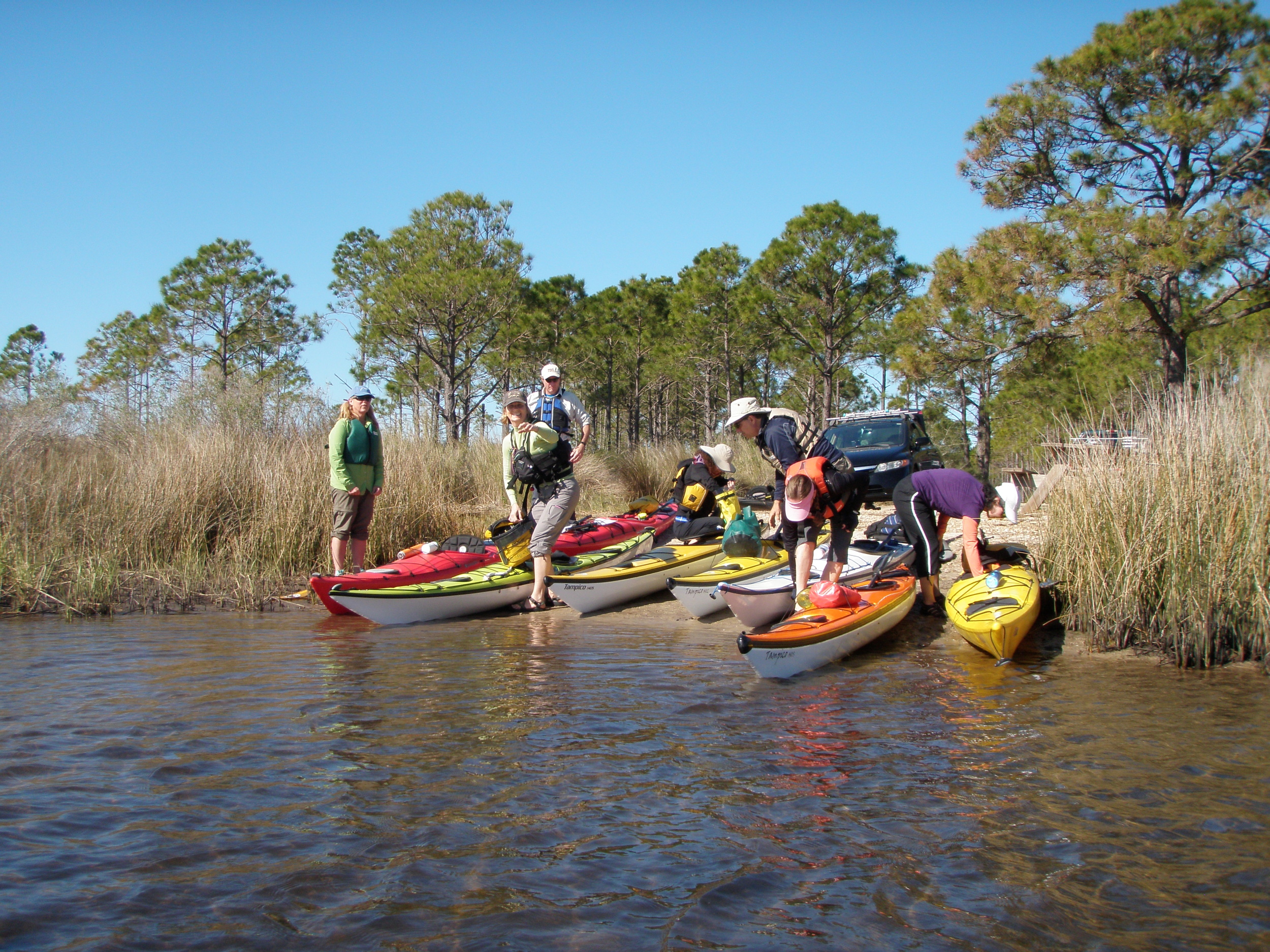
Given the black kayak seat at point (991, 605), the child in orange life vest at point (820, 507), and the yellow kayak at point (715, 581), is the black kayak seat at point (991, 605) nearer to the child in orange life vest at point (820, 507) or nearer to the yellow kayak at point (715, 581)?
the child in orange life vest at point (820, 507)

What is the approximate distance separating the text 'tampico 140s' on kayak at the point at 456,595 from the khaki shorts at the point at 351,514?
960 millimetres

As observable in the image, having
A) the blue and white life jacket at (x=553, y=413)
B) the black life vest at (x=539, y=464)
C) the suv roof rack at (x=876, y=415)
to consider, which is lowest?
the black life vest at (x=539, y=464)

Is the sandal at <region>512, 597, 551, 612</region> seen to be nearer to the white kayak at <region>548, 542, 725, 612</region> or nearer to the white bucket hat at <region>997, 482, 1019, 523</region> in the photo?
the white kayak at <region>548, 542, 725, 612</region>

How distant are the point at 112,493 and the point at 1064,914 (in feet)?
32.9

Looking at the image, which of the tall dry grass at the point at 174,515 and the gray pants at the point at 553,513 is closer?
the gray pants at the point at 553,513

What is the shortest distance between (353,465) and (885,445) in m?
8.99

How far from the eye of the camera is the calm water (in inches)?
125

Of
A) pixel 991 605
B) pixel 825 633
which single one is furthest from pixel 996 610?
pixel 825 633

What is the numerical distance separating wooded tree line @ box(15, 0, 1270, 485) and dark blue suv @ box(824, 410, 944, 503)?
Answer: 9.36 ft

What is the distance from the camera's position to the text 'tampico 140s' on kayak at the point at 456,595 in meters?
8.54

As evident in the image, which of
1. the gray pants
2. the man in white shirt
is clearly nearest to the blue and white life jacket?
the man in white shirt

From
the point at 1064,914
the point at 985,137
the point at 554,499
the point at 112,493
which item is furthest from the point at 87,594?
the point at 985,137

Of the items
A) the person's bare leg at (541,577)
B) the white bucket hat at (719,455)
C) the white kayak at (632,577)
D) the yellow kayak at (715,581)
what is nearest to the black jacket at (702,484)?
the white bucket hat at (719,455)

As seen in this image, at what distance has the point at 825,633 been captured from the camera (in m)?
6.65
